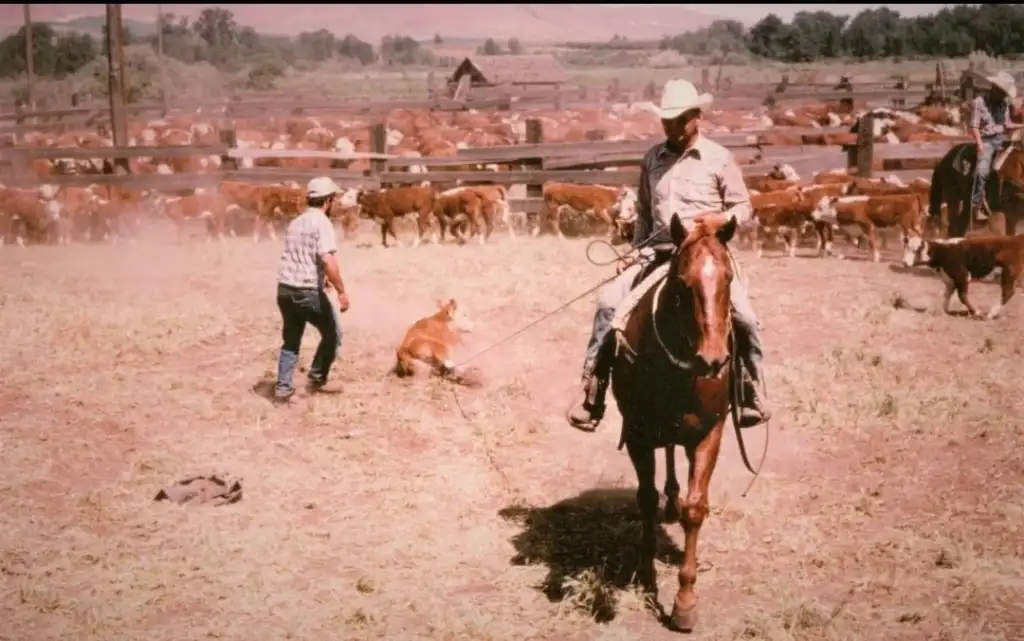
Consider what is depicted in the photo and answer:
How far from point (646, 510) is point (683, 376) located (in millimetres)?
934

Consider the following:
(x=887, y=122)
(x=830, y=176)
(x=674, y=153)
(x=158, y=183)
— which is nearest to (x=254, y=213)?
(x=158, y=183)

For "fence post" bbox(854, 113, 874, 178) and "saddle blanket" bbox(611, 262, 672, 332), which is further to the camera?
"fence post" bbox(854, 113, 874, 178)

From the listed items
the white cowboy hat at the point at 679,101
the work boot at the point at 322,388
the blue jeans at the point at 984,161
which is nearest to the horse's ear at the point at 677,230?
the white cowboy hat at the point at 679,101

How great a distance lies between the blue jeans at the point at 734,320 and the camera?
16.4 feet

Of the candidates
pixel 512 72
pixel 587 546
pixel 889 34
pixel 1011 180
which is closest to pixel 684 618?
pixel 587 546

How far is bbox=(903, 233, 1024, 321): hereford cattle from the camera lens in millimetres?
10922

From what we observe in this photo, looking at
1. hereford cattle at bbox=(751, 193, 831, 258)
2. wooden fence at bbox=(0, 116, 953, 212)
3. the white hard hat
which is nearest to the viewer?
the white hard hat

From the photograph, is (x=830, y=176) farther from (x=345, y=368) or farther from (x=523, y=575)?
(x=523, y=575)

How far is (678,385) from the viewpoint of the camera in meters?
4.75

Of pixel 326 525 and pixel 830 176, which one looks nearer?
pixel 326 525

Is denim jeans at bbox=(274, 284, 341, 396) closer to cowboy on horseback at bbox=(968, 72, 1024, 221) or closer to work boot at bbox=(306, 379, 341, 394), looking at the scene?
work boot at bbox=(306, 379, 341, 394)

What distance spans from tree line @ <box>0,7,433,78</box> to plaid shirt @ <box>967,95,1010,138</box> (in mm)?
28657

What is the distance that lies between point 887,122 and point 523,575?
21927mm

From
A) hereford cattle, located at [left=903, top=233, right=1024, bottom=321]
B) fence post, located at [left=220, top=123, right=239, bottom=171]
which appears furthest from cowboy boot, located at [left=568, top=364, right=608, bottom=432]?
fence post, located at [left=220, top=123, right=239, bottom=171]
